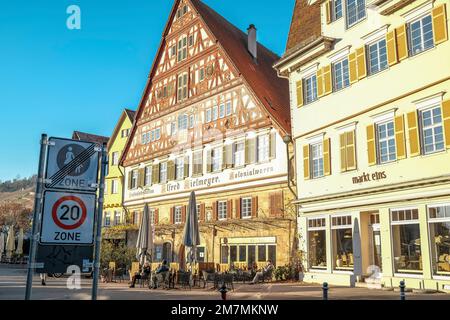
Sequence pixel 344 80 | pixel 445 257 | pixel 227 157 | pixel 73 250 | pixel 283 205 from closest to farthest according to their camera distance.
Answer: pixel 73 250 < pixel 445 257 < pixel 344 80 < pixel 283 205 < pixel 227 157

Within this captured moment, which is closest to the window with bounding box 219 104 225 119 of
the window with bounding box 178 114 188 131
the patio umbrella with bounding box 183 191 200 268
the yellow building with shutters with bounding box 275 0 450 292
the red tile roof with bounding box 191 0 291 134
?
the red tile roof with bounding box 191 0 291 134

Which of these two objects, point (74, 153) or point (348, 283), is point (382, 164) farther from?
point (74, 153)

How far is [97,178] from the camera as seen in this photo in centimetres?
599

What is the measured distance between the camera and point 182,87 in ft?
102

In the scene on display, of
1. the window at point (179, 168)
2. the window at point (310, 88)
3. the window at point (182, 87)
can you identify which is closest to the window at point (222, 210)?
the window at point (179, 168)

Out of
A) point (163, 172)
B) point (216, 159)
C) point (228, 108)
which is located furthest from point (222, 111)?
point (163, 172)

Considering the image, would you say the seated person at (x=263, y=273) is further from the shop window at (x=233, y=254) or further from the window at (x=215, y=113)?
the window at (x=215, y=113)

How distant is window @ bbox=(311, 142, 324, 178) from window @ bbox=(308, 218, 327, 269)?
1.95 metres

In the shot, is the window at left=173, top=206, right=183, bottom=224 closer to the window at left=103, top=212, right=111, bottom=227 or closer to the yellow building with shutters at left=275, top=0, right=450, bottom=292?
the window at left=103, top=212, right=111, bottom=227

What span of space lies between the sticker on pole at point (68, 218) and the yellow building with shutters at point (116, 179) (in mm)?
29540

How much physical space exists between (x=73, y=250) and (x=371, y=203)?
13.2m

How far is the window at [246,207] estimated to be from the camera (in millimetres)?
25217

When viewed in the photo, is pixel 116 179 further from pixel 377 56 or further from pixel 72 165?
pixel 72 165
